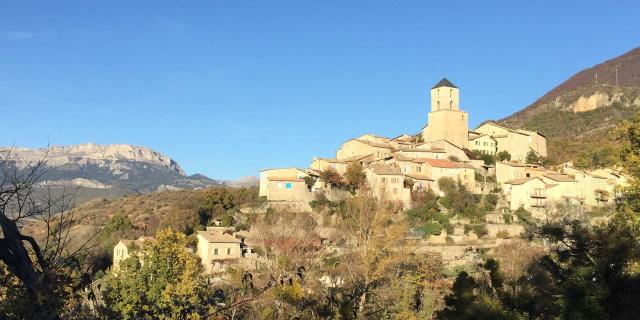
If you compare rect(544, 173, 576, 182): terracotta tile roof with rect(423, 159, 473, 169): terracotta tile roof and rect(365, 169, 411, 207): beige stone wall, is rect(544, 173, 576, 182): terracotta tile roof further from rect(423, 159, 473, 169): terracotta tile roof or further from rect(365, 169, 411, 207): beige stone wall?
rect(365, 169, 411, 207): beige stone wall

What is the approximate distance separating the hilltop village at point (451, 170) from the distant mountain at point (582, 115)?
8.75 metres

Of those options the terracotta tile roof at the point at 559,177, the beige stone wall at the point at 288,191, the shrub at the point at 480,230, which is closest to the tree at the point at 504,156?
the terracotta tile roof at the point at 559,177

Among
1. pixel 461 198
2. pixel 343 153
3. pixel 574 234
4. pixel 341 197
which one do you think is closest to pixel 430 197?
pixel 461 198

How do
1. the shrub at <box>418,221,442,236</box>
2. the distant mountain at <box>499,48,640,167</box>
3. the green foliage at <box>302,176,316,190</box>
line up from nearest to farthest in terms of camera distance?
the shrub at <box>418,221,442,236</box> → the green foliage at <box>302,176,316,190</box> → the distant mountain at <box>499,48,640,167</box>

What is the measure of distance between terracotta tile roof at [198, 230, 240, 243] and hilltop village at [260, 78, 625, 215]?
5805mm

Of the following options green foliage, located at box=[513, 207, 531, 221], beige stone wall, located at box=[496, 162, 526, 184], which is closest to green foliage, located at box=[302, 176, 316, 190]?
beige stone wall, located at box=[496, 162, 526, 184]

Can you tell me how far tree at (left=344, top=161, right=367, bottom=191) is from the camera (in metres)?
53.8

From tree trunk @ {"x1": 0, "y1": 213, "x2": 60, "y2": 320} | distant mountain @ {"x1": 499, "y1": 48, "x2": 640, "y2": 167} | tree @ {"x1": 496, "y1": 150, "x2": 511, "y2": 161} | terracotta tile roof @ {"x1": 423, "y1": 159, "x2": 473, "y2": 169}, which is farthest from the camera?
distant mountain @ {"x1": 499, "y1": 48, "x2": 640, "y2": 167}

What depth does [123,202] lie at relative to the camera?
88000mm

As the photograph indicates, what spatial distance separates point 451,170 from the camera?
54.7 meters

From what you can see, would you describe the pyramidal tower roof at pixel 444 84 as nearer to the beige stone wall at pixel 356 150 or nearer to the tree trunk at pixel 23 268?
the beige stone wall at pixel 356 150

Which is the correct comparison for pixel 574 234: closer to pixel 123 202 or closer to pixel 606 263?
pixel 606 263

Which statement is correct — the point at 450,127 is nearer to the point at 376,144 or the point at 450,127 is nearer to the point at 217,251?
the point at 376,144

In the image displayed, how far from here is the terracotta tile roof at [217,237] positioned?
47559mm
